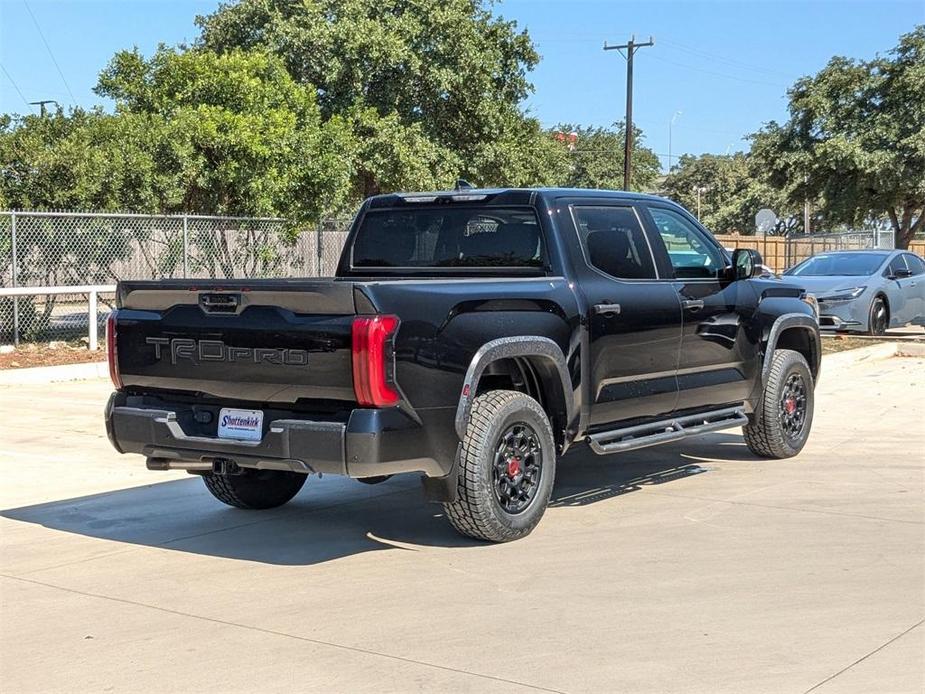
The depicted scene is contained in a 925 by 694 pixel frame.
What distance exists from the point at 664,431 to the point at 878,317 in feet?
43.2

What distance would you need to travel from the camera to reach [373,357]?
595 cm

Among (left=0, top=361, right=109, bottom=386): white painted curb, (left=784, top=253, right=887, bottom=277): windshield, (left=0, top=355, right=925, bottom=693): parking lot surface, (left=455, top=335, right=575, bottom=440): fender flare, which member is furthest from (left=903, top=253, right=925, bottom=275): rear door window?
(left=455, top=335, right=575, bottom=440): fender flare

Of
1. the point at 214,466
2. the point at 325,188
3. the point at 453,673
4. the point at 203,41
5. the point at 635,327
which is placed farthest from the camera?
the point at 203,41

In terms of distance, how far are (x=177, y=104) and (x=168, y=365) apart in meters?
15.5

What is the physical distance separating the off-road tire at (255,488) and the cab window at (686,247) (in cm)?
297

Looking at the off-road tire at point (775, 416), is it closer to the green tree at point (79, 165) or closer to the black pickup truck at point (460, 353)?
the black pickup truck at point (460, 353)

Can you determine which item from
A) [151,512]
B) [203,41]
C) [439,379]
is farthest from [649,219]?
[203,41]

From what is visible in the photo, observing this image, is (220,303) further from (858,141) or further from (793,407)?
(858,141)

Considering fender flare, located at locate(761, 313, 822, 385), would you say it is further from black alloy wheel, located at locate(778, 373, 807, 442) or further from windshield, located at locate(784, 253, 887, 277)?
windshield, located at locate(784, 253, 887, 277)

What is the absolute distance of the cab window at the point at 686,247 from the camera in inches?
334

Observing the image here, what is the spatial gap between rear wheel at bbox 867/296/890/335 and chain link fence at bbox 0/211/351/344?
8.85 metres

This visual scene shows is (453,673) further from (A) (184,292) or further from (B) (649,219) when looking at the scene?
(B) (649,219)

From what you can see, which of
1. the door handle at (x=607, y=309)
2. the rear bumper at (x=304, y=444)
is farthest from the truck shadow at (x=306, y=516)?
the door handle at (x=607, y=309)

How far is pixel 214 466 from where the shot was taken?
664cm
